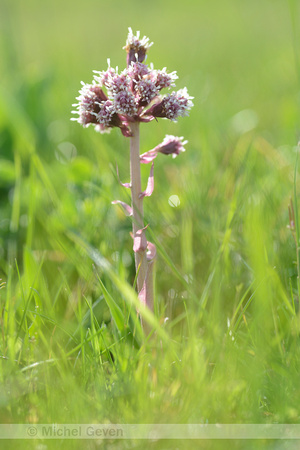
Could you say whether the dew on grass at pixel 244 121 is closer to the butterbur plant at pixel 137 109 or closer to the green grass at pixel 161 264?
the green grass at pixel 161 264

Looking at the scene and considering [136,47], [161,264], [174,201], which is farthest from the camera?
[174,201]

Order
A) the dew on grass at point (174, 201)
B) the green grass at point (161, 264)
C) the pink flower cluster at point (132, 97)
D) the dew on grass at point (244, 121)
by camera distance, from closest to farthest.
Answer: the green grass at point (161, 264) → the pink flower cluster at point (132, 97) → the dew on grass at point (174, 201) → the dew on grass at point (244, 121)

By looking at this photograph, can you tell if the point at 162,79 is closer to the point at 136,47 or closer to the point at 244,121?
the point at 136,47

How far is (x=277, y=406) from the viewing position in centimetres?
108

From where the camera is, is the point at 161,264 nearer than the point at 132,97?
No

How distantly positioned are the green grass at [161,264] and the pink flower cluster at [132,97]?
1.13 feet

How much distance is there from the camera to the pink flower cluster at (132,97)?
4.40ft

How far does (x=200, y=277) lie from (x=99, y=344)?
65 cm

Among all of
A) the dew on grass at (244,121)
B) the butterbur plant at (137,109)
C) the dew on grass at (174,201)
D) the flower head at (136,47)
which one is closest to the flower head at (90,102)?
the butterbur plant at (137,109)

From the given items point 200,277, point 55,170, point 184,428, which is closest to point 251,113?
point 55,170

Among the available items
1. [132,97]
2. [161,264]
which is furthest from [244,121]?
[132,97]

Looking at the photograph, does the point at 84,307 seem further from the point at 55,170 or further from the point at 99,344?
the point at 55,170

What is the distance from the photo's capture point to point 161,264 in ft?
6.27

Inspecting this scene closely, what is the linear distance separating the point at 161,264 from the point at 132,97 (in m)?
0.77
